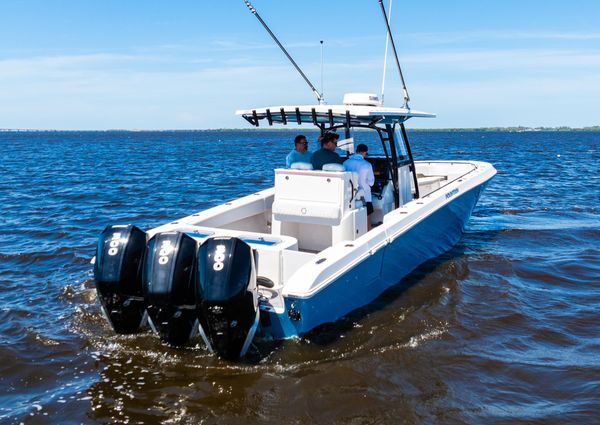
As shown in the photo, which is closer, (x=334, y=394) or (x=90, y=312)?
(x=334, y=394)

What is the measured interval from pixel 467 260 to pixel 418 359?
12.5 feet

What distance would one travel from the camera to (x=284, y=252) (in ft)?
19.6

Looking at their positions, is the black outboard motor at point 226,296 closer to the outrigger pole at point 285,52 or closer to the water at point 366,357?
the water at point 366,357

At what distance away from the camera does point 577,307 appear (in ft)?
22.7

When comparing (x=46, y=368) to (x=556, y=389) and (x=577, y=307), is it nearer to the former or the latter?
(x=556, y=389)

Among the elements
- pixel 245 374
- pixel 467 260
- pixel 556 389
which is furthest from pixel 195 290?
pixel 467 260

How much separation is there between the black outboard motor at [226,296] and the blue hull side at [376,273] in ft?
1.41

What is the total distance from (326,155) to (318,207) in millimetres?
762

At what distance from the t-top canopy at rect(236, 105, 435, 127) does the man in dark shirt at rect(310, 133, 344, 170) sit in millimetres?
272

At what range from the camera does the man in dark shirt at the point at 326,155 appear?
715 cm

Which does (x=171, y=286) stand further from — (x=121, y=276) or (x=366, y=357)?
(x=366, y=357)

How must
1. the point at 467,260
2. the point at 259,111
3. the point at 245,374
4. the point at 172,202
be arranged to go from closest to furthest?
the point at 245,374
the point at 259,111
the point at 467,260
the point at 172,202

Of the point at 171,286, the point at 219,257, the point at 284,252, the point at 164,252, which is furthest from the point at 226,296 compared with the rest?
the point at 284,252

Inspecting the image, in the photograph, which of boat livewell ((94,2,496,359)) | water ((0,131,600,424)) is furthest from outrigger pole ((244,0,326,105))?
water ((0,131,600,424))
